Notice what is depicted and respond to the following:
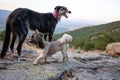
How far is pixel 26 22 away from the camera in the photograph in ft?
26.9

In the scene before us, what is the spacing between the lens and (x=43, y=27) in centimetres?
886

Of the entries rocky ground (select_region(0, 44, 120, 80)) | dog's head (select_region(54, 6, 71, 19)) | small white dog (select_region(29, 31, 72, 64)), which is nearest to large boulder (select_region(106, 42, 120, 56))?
rocky ground (select_region(0, 44, 120, 80))

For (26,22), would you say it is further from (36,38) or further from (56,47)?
(56,47)

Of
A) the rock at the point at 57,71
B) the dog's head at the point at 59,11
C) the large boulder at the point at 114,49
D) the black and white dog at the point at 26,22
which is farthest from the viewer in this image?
the large boulder at the point at 114,49

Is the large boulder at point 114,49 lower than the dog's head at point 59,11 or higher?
lower

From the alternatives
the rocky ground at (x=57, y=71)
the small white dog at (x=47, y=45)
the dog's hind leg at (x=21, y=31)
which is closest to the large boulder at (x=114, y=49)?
the rocky ground at (x=57, y=71)

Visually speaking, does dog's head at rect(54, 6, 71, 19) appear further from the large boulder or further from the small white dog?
the large boulder

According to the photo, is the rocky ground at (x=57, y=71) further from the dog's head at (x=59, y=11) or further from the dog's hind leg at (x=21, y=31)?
the dog's head at (x=59, y=11)

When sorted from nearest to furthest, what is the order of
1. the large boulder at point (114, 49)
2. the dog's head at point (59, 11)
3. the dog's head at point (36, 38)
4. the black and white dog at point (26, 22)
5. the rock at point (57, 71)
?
the rock at point (57, 71), the dog's head at point (36, 38), the black and white dog at point (26, 22), the dog's head at point (59, 11), the large boulder at point (114, 49)

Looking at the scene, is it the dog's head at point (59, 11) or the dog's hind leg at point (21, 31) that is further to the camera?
the dog's head at point (59, 11)

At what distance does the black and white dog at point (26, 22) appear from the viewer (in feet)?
26.4

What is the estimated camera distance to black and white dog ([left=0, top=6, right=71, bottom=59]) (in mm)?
8039

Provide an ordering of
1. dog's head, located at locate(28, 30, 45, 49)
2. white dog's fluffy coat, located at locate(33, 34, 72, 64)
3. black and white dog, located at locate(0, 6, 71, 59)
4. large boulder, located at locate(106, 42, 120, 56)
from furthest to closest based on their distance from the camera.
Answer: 1. large boulder, located at locate(106, 42, 120, 56)
2. black and white dog, located at locate(0, 6, 71, 59)
3. white dog's fluffy coat, located at locate(33, 34, 72, 64)
4. dog's head, located at locate(28, 30, 45, 49)

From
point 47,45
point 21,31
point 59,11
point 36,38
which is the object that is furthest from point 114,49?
point 36,38
